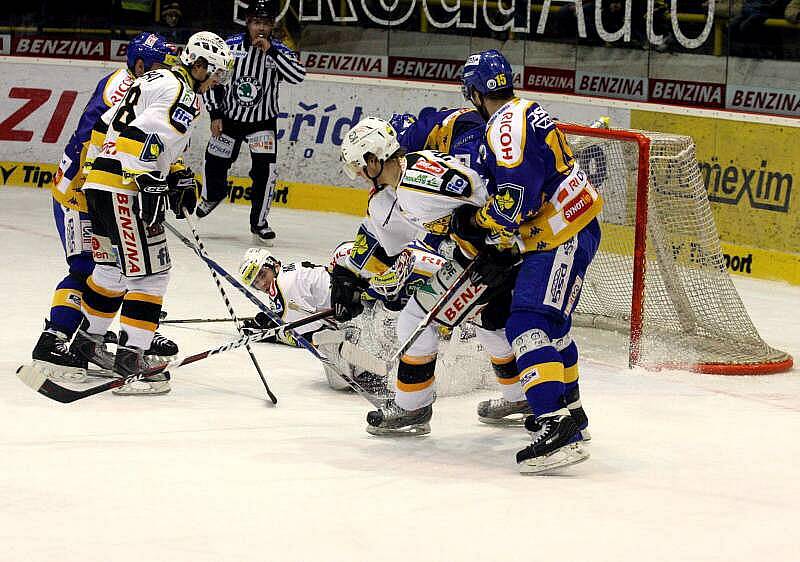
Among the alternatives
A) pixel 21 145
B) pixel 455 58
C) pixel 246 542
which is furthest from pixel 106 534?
pixel 21 145

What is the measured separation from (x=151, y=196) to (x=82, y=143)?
58 cm

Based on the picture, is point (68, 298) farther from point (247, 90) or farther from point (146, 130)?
point (247, 90)

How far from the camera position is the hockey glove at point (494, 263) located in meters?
3.89

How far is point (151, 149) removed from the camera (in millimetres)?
4535

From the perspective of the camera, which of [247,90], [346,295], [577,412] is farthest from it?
[247,90]

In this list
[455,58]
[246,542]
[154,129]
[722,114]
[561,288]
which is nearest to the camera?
[246,542]

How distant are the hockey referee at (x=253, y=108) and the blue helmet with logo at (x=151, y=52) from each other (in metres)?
3.11

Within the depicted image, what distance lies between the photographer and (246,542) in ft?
10.5

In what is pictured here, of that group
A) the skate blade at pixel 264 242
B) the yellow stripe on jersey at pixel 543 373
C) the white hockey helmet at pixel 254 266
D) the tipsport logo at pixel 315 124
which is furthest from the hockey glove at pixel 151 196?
the tipsport logo at pixel 315 124

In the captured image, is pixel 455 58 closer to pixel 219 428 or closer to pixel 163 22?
pixel 163 22

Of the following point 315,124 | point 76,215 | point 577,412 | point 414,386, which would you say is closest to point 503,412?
point 414,386

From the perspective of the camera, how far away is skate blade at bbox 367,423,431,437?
4.22m

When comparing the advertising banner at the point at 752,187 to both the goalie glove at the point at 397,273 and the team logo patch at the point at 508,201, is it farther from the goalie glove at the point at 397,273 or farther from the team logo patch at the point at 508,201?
the team logo patch at the point at 508,201

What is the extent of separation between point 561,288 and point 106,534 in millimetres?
1480
